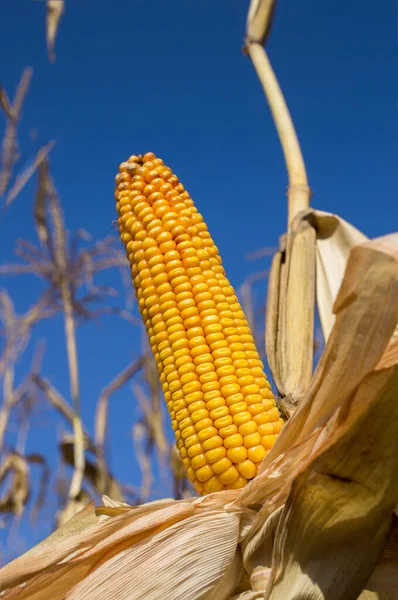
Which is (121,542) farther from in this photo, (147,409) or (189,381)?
(147,409)

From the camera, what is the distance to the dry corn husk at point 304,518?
2.73ft

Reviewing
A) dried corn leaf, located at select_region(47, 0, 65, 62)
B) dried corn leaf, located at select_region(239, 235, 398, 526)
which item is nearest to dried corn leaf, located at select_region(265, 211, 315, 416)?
dried corn leaf, located at select_region(239, 235, 398, 526)

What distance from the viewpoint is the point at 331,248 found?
6.93 feet

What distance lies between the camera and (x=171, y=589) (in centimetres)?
103

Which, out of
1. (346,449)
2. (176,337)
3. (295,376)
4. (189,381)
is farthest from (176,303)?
(346,449)

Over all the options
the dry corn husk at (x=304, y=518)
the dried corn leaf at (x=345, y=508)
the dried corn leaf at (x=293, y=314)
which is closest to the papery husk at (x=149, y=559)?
the dry corn husk at (x=304, y=518)

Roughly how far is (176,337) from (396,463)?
725mm

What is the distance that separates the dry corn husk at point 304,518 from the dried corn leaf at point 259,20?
2004 millimetres

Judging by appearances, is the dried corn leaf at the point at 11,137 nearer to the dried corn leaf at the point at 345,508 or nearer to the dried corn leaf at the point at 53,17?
the dried corn leaf at the point at 53,17

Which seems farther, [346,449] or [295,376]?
[295,376]

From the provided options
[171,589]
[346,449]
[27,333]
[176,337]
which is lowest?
[171,589]

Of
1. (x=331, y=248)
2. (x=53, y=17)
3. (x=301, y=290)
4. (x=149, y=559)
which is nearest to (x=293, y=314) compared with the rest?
(x=301, y=290)

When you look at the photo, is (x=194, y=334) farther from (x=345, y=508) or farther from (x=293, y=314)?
(x=345, y=508)

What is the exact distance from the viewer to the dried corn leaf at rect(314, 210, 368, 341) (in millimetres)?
2008
